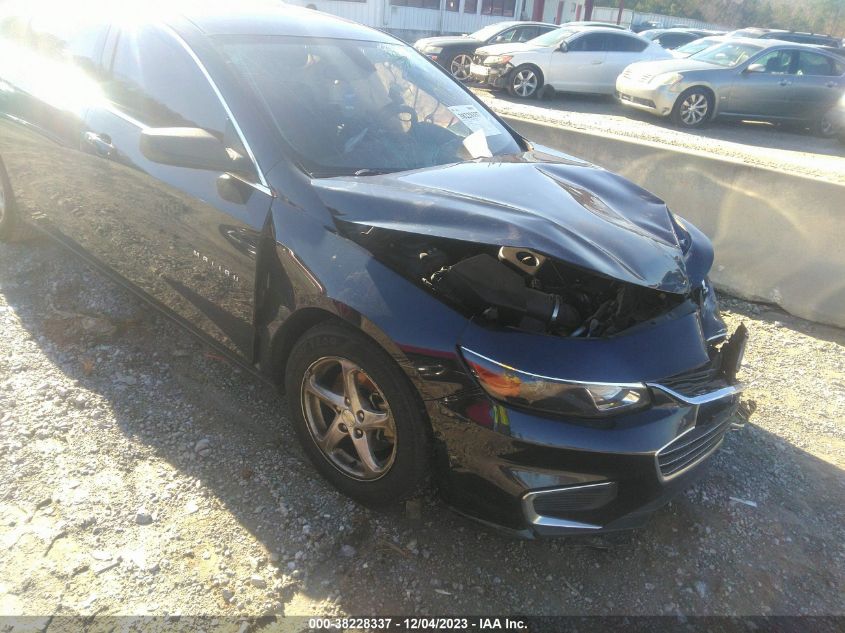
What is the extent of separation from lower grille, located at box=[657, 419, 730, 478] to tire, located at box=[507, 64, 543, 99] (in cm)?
1192

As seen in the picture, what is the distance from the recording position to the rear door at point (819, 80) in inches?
432

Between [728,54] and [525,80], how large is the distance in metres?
3.97

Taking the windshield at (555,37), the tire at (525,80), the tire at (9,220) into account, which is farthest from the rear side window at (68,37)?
the windshield at (555,37)

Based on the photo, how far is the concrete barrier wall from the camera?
402cm

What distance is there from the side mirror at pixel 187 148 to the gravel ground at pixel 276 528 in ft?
4.13

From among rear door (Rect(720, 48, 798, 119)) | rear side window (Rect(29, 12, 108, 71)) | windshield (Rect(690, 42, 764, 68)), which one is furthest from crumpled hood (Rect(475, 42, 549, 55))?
rear side window (Rect(29, 12, 108, 71))

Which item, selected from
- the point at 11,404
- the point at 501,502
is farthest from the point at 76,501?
the point at 501,502

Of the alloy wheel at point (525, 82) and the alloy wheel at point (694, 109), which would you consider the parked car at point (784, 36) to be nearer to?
the alloy wheel at point (694, 109)

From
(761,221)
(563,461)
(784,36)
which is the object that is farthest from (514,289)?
(784,36)

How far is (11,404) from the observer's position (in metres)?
2.91

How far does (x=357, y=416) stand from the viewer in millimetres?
2311

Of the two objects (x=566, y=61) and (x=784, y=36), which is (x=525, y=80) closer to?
(x=566, y=61)

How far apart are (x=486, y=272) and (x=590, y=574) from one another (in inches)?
49.6

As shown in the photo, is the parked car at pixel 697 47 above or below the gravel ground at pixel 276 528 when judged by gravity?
above
